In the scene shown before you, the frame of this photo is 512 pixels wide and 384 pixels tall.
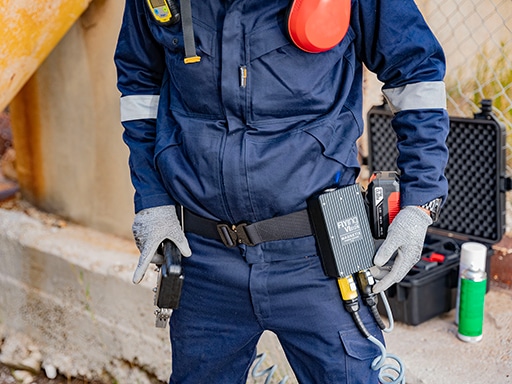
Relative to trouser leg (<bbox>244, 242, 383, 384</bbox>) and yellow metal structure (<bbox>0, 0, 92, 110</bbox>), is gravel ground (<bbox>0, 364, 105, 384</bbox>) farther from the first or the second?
trouser leg (<bbox>244, 242, 383, 384</bbox>)

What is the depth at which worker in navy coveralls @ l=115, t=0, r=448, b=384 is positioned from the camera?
6.51 feet

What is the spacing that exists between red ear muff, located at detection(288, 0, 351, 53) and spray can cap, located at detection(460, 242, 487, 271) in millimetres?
1256

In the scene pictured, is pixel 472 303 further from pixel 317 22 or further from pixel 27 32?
pixel 27 32

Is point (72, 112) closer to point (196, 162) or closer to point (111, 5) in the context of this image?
point (111, 5)

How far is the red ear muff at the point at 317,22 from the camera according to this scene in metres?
1.91

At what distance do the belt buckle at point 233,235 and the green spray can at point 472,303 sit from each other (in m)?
1.14

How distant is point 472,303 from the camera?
9.40 feet

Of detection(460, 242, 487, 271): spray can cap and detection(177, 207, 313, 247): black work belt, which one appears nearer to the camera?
detection(177, 207, 313, 247): black work belt

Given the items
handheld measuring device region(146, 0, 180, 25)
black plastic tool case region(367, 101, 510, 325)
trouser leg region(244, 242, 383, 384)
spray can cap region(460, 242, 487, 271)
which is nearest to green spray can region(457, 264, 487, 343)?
spray can cap region(460, 242, 487, 271)

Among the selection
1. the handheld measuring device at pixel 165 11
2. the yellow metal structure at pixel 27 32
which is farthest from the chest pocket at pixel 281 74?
the yellow metal structure at pixel 27 32

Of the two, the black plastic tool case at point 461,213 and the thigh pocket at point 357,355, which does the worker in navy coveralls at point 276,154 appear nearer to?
the thigh pocket at point 357,355

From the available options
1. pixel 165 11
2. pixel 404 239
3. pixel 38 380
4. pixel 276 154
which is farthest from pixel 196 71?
pixel 38 380

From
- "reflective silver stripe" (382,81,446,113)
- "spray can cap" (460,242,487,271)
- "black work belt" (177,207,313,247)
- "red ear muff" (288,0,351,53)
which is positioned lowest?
"spray can cap" (460,242,487,271)

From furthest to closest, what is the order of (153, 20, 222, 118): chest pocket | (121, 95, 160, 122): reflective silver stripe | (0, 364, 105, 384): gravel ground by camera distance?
1. (0, 364, 105, 384): gravel ground
2. (121, 95, 160, 122): reflective silver stripe
3. (153, 20, 222, 118): chest pocket
